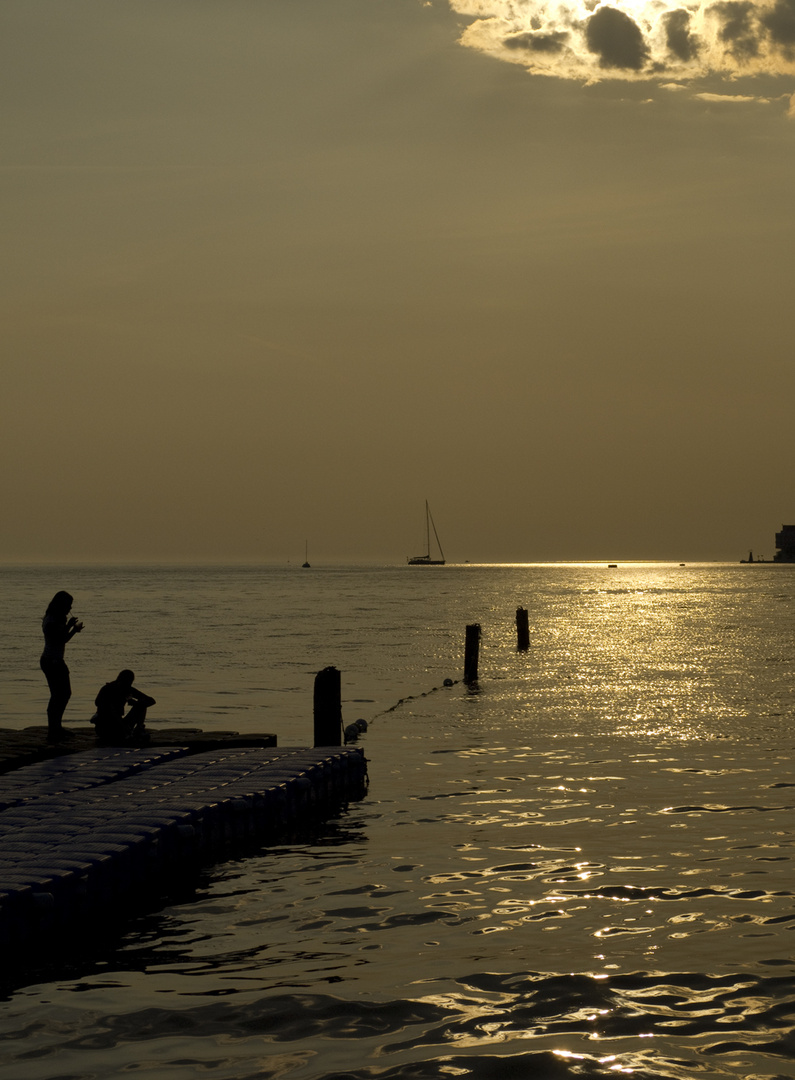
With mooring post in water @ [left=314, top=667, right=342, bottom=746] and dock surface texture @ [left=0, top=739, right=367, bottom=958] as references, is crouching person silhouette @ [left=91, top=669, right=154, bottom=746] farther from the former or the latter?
mooring post in water @ [left=314, top=667, right=342, bottom=746]

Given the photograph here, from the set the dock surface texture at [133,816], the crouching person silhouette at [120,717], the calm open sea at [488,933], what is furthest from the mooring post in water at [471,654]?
the crouching person silhouette at [120,717]

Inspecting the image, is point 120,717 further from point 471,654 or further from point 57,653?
point 471,654

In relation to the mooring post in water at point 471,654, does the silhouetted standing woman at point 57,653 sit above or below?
above

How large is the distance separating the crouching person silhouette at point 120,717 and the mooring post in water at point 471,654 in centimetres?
2012

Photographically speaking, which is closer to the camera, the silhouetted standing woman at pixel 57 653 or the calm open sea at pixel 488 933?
the calm open sea at pixel 488 933

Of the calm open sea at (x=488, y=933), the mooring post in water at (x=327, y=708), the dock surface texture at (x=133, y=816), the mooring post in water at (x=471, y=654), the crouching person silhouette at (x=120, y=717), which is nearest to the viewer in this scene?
the calm open sea at (x=488, y=933)

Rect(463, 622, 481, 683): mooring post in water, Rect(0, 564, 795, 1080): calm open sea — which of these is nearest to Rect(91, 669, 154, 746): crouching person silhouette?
Rect(0, 564, 795, 1080): calm open sea

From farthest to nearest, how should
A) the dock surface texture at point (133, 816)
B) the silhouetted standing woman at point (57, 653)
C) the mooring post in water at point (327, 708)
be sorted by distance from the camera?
the mooring post in water at point (327, 708) → the silhouetted standing woman at point (57, 653) → the dock surface texture at point (133, 816)

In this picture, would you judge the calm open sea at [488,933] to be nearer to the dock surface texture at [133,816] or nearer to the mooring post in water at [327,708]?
the dock surface texture at [133,816]

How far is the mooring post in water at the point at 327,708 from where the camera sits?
20.1 m

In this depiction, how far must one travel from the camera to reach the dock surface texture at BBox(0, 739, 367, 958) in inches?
399

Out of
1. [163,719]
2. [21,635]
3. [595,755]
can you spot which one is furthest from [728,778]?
[21,635]

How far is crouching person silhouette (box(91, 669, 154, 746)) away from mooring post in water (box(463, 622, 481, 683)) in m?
20.1

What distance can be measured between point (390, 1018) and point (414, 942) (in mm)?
1818
